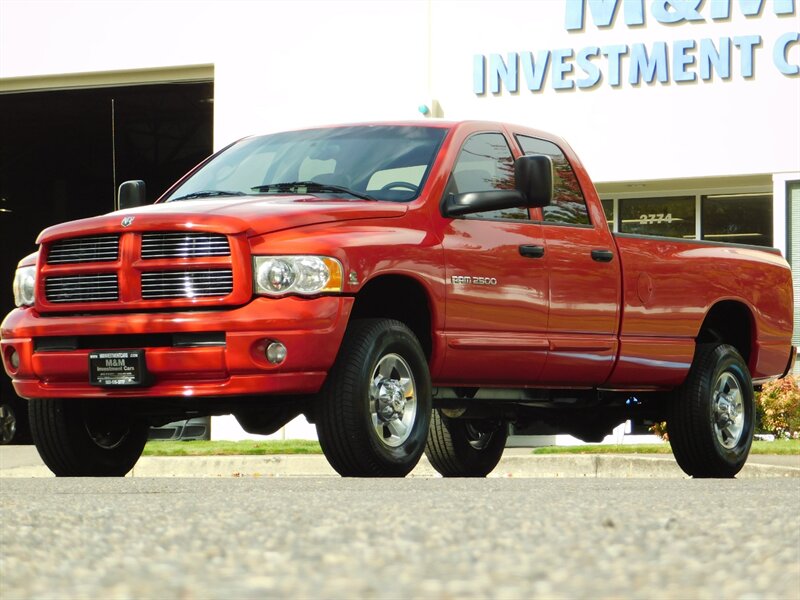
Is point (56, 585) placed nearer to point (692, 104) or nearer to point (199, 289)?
point (199, 289)

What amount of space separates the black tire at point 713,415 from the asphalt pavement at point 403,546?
401 cm

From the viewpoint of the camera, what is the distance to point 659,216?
19.5m

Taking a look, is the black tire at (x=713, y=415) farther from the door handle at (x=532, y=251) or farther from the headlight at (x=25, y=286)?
the headlight at (x=25, y=286)

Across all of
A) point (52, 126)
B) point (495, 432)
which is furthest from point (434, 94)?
point (52, 126)

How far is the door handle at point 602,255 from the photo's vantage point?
9.24 metres

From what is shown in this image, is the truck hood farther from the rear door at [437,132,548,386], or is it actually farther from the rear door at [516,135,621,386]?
the rear door at [516,135,621,386]

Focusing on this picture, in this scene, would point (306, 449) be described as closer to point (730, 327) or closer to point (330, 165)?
point (730, 327)

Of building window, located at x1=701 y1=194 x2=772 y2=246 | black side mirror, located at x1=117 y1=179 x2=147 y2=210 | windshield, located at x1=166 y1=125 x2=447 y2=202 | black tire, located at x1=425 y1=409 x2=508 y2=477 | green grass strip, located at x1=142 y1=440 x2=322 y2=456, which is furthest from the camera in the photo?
building window, located at x1=701 y1=194 x2=772 y2=246

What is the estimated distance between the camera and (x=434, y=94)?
19781 millimetres

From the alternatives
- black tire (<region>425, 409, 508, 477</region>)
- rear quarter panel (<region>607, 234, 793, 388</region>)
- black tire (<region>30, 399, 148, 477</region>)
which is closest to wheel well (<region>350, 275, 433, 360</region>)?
black tire (<region>30, 399, 148, 477</region>)

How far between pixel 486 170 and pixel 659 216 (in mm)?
10824

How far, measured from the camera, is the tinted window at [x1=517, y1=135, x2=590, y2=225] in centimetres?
940

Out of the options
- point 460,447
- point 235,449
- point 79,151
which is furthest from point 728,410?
point 79,151

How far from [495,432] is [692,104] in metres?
8.80
